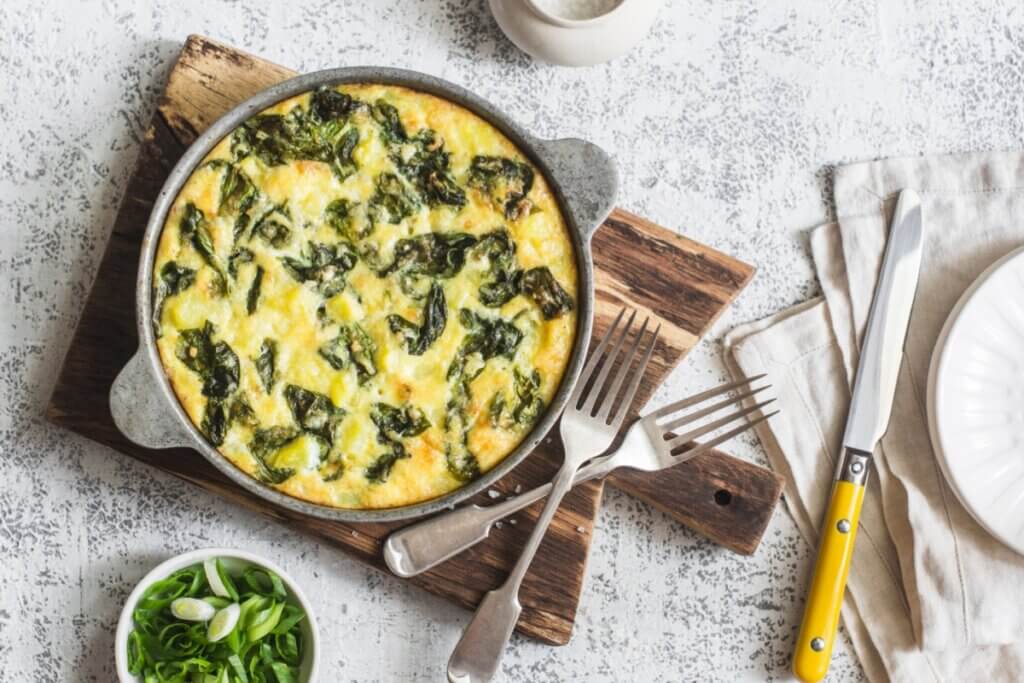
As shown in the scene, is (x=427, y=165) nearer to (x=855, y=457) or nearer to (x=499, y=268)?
(x=499, y=268)

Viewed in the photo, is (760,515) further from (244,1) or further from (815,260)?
(244,1)

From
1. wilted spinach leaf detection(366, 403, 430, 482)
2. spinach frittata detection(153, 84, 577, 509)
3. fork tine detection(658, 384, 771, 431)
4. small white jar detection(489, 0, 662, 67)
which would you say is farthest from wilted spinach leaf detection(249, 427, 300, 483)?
small white jar detection(489, 0, 662, 67)

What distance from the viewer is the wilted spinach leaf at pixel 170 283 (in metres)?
2.89

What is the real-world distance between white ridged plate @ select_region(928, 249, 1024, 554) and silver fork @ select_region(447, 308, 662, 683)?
3.05 ft

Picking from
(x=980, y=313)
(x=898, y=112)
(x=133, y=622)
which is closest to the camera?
(x=133, y=622)

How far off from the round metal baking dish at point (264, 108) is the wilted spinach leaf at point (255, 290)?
254 mm

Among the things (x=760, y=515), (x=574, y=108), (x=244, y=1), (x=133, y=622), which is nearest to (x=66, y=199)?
(x=244, y=1)

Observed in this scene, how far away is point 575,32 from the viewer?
3.18 metres

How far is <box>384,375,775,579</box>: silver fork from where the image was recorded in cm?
314

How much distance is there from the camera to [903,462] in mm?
3443

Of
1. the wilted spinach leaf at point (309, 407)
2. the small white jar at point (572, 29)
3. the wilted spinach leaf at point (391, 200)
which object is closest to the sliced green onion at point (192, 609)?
the wilted spinach leaf at point (309, 407)

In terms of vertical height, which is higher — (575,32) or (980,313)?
(575,32)

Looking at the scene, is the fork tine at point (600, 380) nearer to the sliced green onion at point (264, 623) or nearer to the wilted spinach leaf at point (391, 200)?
the wilted spinach leaf at point (391, 200)

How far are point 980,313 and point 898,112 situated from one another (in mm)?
747
